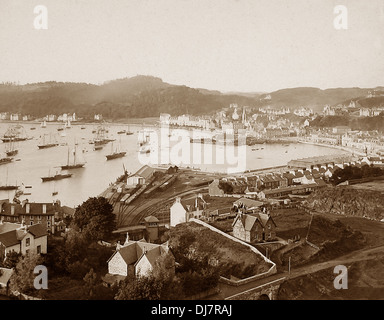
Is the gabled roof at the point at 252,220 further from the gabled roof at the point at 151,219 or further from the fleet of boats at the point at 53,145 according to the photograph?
the fleet of boats at the point at 53,145

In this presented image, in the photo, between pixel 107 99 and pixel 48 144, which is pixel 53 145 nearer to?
pixel 48 144

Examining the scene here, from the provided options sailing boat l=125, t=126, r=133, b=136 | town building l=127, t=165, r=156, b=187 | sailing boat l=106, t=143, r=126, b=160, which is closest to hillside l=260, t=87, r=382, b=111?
sailing boat l=125, t=126, r=133, b=136


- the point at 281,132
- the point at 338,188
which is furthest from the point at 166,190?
the point at 281,132

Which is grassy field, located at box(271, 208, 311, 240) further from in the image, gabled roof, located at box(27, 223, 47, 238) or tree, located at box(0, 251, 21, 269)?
tree, located at box(0, 251, 21, 269)

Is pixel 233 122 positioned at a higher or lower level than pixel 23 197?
higher

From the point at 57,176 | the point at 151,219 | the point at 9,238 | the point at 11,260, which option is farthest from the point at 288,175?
the point at 11,260

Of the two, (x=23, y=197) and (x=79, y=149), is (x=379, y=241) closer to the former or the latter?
(x=23, y=197)
